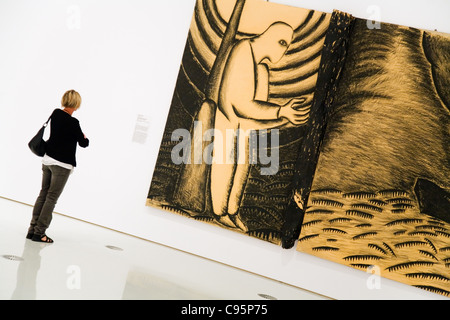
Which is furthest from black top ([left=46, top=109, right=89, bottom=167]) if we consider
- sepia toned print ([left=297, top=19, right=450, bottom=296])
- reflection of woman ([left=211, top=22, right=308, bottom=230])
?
sepia toned print ([left=297, top=19, right=450, bottom=296])

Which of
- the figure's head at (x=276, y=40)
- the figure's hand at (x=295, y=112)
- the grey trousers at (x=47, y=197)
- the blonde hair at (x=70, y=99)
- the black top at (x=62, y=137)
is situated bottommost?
the grey trousers at (x=47, y=197)

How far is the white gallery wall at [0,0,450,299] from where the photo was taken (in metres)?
4.96

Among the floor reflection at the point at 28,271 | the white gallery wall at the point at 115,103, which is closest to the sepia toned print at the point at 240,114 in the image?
the white gallery wall at the point at 115,103

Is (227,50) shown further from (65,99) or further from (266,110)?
(65,99)

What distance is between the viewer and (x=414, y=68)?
4594 mm

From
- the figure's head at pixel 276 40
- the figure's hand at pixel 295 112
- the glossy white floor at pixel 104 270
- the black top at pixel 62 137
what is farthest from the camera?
the figure's head at pixel 276 40

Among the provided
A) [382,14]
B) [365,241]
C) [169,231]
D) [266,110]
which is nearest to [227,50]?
[266,110]

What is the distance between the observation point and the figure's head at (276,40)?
4980 millimetres

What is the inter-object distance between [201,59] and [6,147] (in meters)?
2.63

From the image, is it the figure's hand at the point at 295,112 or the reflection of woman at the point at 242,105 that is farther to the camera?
the reflection of woman at the point at 242,105

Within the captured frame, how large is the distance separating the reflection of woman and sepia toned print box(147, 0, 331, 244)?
1 centimetres

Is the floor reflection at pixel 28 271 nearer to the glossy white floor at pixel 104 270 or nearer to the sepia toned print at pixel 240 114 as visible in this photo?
the glossy white floor at pixel 104 270

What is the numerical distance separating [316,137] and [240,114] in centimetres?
84
